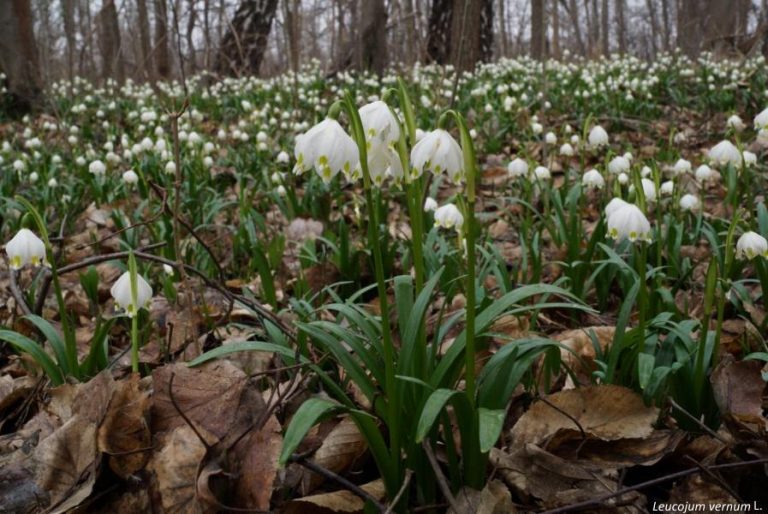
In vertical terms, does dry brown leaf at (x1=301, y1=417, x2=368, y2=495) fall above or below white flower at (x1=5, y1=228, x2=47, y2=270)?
below

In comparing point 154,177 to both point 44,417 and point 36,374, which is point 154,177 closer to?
point 36,374

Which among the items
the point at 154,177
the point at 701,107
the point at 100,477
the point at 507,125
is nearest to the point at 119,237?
the point at 154,177

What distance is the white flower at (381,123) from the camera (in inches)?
53.0

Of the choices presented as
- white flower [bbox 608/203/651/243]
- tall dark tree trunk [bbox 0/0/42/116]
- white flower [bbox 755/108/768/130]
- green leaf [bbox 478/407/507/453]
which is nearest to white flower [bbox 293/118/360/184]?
green leaf [bbox 478/407/507/453]

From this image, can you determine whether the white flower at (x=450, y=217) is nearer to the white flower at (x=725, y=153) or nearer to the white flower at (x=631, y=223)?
the white flower at (x=631, y=223)

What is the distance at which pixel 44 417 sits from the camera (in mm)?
1872

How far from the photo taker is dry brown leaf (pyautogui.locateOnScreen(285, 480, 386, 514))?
143cm

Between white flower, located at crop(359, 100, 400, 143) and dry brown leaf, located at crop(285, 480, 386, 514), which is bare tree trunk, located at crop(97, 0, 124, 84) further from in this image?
dry brown leaf, located at crop(285, 480, 386, 514)

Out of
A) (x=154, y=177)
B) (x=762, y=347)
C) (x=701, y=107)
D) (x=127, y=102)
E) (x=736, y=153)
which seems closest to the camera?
(x=762, y=347)

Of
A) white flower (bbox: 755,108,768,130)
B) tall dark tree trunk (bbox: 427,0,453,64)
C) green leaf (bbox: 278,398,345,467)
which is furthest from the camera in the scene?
tall dark tree trunk (bbox: 427,0,453,64)

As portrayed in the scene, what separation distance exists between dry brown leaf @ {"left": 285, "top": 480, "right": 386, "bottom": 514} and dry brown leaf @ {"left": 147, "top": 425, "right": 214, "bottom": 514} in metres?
0.18

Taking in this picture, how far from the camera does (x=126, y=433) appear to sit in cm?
158

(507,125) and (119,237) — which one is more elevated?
(507,125)

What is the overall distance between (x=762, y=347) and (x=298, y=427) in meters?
1.62
